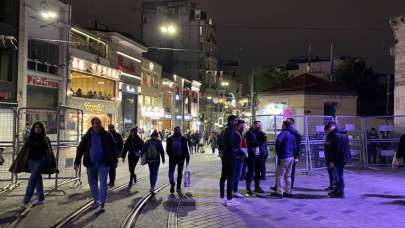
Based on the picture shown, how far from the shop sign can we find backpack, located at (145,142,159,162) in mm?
27805

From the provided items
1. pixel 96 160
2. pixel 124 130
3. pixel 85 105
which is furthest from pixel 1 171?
pixel 124 130

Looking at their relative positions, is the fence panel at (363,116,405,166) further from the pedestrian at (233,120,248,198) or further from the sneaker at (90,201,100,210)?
the sneaker at (90,201,100,210)

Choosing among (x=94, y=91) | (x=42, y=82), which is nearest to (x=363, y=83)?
(x=94, y=91)

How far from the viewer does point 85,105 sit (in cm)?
4034

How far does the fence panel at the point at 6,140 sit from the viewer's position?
46.4 feet

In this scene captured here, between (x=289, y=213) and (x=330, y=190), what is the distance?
3502 mm

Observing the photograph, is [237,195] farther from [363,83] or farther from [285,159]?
[363,83]

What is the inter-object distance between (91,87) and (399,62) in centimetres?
2396

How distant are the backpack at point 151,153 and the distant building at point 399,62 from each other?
1723cm

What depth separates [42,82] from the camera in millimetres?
33750

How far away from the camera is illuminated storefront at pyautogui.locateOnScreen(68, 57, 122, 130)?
126 ft

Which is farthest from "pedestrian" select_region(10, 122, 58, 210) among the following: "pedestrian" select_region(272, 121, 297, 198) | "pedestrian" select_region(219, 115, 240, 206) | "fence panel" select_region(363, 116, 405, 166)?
"fence panel" select_region(363, 116, 405, 166)

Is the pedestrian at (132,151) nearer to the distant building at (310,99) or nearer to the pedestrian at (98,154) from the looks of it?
the pedestrian at (98,154)

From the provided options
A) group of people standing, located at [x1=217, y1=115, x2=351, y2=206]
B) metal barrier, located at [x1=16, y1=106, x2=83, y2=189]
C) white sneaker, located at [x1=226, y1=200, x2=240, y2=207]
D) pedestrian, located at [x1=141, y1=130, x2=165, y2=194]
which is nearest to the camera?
white sneaker, located at [x1=226, y1=200, x2=240, y2=207]
